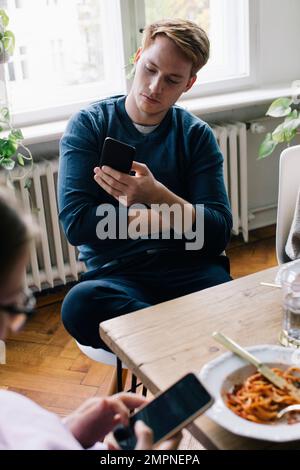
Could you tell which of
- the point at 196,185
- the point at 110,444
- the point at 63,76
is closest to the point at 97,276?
the point at 196,185

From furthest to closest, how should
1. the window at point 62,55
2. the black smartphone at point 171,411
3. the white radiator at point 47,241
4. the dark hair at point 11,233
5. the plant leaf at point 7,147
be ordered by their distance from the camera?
the window at point 62,55
the white radiator at point 47,241
the plant leaf at point 7,147
the black smartphone at point 171,411
the dark hair at point 11,233

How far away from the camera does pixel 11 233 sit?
607 millimetres

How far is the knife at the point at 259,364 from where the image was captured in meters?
0.87

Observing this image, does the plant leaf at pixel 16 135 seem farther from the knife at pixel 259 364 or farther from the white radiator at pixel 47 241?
the knife at pixel 259 364

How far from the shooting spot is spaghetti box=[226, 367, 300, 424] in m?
0.83

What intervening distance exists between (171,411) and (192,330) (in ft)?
0.87

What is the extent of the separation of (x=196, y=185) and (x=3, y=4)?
1.29 m

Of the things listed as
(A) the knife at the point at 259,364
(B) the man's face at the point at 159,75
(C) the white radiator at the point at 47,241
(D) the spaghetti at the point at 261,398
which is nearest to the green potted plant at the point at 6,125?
(C) the white radiator at the point at 47,241

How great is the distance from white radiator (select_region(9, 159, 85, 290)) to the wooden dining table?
3.95 ft

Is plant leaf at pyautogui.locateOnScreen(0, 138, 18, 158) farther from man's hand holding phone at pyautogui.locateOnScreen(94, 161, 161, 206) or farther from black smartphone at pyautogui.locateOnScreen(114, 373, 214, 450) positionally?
black smartphone at pyautogui.locateOnScreen(114, 373, 214, 450)

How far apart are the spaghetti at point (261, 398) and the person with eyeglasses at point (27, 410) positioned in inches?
4.3

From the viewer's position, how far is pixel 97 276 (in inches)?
60.4

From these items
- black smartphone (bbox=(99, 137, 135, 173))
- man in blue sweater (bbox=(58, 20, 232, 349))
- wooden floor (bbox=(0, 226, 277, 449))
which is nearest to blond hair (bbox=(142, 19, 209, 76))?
man in blue sweater (bbox=(58, 20, 232, 349))
